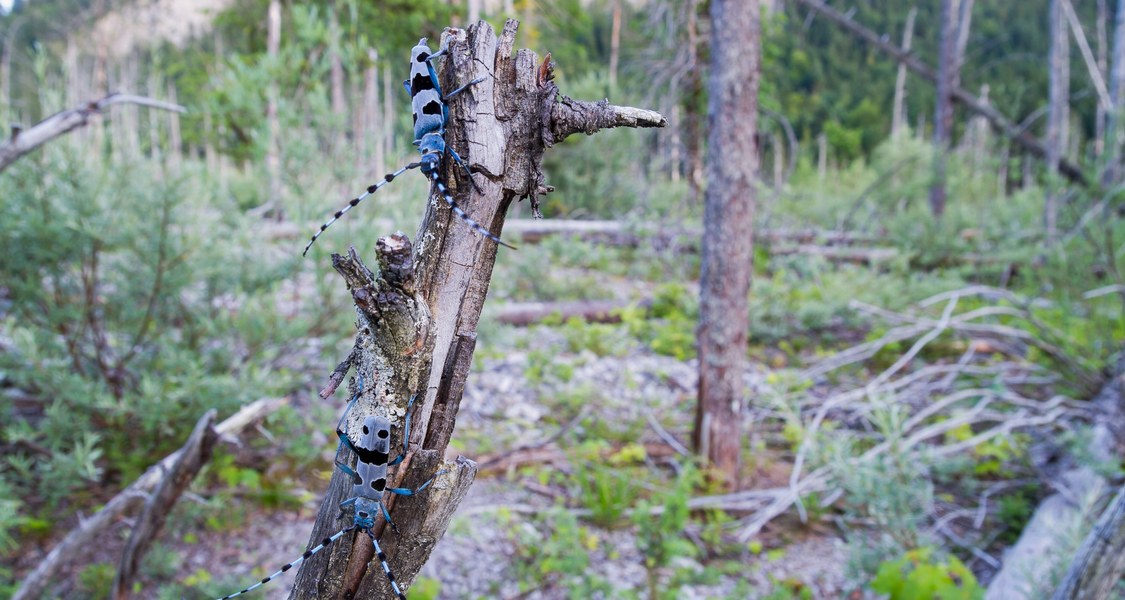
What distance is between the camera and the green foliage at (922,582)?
2539mm

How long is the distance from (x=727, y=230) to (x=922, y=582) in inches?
88.6

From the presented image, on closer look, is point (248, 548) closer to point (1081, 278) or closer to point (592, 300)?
point (592, 300)

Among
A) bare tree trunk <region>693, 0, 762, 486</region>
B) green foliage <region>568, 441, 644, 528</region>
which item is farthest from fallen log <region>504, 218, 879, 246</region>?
green foliage <region>568, 441, 644, 528</region>

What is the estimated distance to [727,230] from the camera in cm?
417

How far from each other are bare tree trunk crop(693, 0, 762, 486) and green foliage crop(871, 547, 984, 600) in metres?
1.48

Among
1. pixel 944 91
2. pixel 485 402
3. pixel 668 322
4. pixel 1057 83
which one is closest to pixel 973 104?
pixel 944 91

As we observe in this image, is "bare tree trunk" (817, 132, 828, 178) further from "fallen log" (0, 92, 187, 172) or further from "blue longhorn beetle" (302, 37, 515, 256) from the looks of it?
"blue longhorn beetle" (302, 37, 515, 256)

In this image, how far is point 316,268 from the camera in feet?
12.9

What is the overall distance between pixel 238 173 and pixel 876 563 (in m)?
16.3

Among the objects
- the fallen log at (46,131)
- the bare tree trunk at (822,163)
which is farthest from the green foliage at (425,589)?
the bare tree trunk at (822,163)

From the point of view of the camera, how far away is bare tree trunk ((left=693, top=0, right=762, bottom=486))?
4.07 metres

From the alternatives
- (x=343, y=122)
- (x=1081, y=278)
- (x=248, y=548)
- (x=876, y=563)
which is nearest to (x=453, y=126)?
(x=876, y=563)

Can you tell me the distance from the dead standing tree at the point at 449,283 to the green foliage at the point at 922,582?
91.0 inches

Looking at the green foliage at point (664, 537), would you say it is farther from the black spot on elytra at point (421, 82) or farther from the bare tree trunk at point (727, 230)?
the black spot on elytra at point (421, 82)
